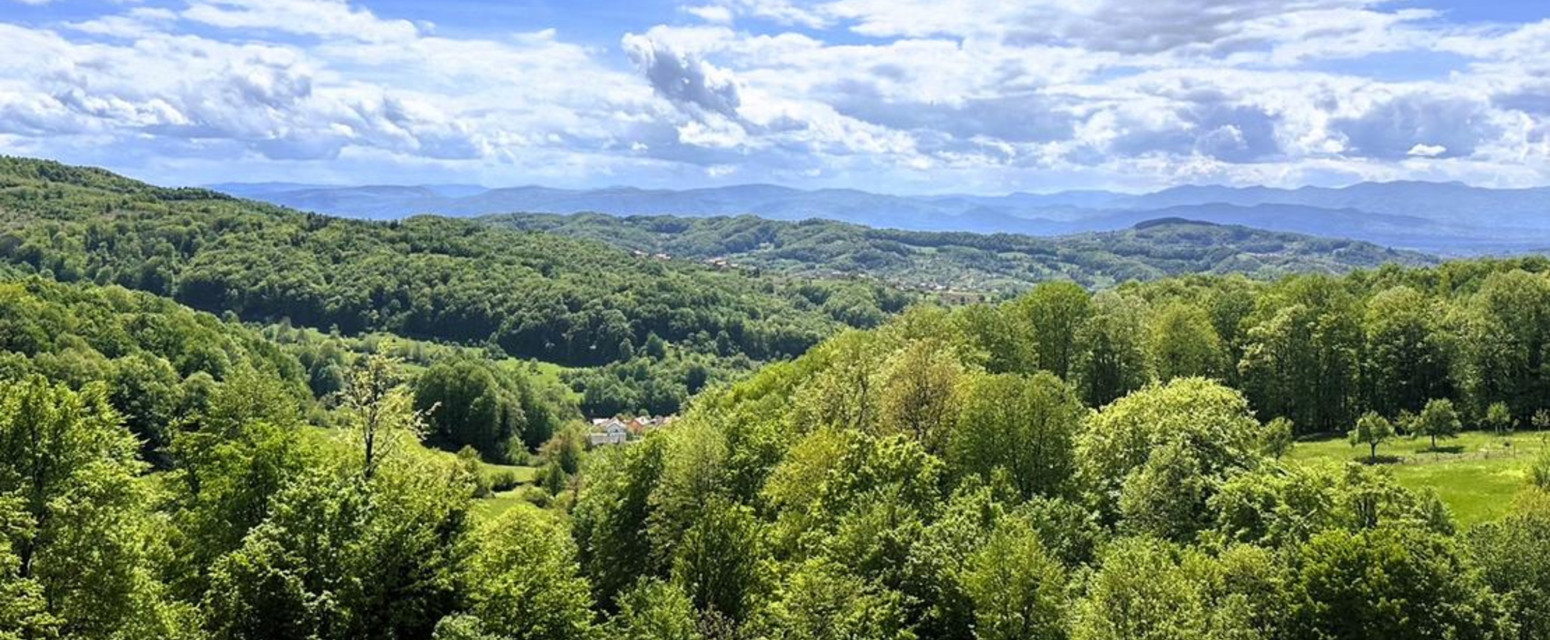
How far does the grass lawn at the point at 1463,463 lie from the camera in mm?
46375

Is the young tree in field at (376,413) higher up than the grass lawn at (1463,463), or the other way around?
the young tree in field at (376,413)

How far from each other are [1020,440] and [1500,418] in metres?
43.6

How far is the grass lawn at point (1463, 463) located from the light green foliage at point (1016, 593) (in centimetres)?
1786

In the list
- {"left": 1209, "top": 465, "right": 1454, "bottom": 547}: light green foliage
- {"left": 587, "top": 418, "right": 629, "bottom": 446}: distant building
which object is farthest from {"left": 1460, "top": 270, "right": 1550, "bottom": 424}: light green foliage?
{"left": 587, "top": 418, "right": 629, "bottom": 446}: distant building

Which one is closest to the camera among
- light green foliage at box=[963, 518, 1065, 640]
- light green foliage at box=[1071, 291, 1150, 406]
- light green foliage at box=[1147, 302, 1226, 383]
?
light green foliage at box=[963, 518, 1065, 640]

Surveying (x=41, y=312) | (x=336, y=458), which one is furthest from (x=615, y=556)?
(x=41, y=312)

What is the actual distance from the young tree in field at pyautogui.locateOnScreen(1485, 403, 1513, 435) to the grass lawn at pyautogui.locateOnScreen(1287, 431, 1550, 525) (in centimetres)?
96

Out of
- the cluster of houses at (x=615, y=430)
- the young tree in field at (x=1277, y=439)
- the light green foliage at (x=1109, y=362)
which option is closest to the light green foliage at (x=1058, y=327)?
the light green foliage at (x=1109, y=362)

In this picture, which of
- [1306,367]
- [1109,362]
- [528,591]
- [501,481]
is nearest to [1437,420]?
[1306,367]

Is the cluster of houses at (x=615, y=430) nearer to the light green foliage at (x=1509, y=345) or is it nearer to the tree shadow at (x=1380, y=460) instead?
the tree shadow at (x=1380, y=460)

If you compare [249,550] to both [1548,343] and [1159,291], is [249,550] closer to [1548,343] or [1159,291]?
[1548,343]

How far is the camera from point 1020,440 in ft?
149

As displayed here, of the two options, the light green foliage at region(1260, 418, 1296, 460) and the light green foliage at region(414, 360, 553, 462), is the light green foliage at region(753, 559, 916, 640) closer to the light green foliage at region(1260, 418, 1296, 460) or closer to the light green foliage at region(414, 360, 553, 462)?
the light green foliage at region(1260, 418, 1296, 460)

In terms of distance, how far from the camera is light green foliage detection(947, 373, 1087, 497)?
149ft
